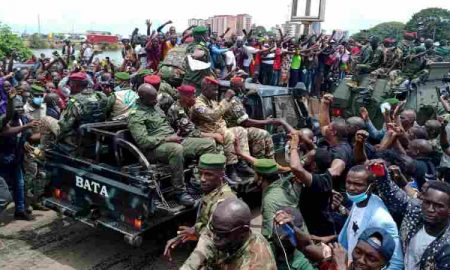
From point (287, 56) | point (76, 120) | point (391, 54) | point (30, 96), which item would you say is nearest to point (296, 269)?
point (76, 120)

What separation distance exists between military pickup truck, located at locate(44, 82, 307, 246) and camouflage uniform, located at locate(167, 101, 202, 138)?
38 centimetres

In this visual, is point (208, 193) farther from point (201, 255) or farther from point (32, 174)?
point (32, 174)

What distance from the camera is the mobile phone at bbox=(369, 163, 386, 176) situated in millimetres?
3449

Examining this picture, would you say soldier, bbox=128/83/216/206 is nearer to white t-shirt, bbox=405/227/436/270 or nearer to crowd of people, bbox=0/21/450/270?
crowd of people, bbox=0/21/450/270

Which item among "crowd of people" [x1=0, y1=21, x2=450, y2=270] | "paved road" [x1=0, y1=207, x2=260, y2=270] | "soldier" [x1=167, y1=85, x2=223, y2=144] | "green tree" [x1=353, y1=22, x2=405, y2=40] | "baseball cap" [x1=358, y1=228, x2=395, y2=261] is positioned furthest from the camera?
"green tree" [x1=353, y1=22, x2=405, y2=40]

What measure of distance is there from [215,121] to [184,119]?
413 mm

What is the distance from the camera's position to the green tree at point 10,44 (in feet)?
54.4

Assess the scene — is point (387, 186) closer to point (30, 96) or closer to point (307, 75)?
point (30, 96)

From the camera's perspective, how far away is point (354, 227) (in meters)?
3.52

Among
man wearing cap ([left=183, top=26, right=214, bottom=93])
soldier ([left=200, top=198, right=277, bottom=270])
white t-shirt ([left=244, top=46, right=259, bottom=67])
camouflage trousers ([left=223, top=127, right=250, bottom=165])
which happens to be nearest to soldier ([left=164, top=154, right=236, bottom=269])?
soldier ([left=200, top=198, right=277, bottom=270])

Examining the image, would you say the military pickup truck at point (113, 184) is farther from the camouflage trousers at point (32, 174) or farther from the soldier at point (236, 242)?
the soldier at point (236, 242)

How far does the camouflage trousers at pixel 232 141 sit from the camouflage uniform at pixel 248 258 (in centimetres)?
339

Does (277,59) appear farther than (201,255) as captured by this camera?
Yes

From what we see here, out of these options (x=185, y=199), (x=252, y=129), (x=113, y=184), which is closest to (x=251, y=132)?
(x=252, y=129)
